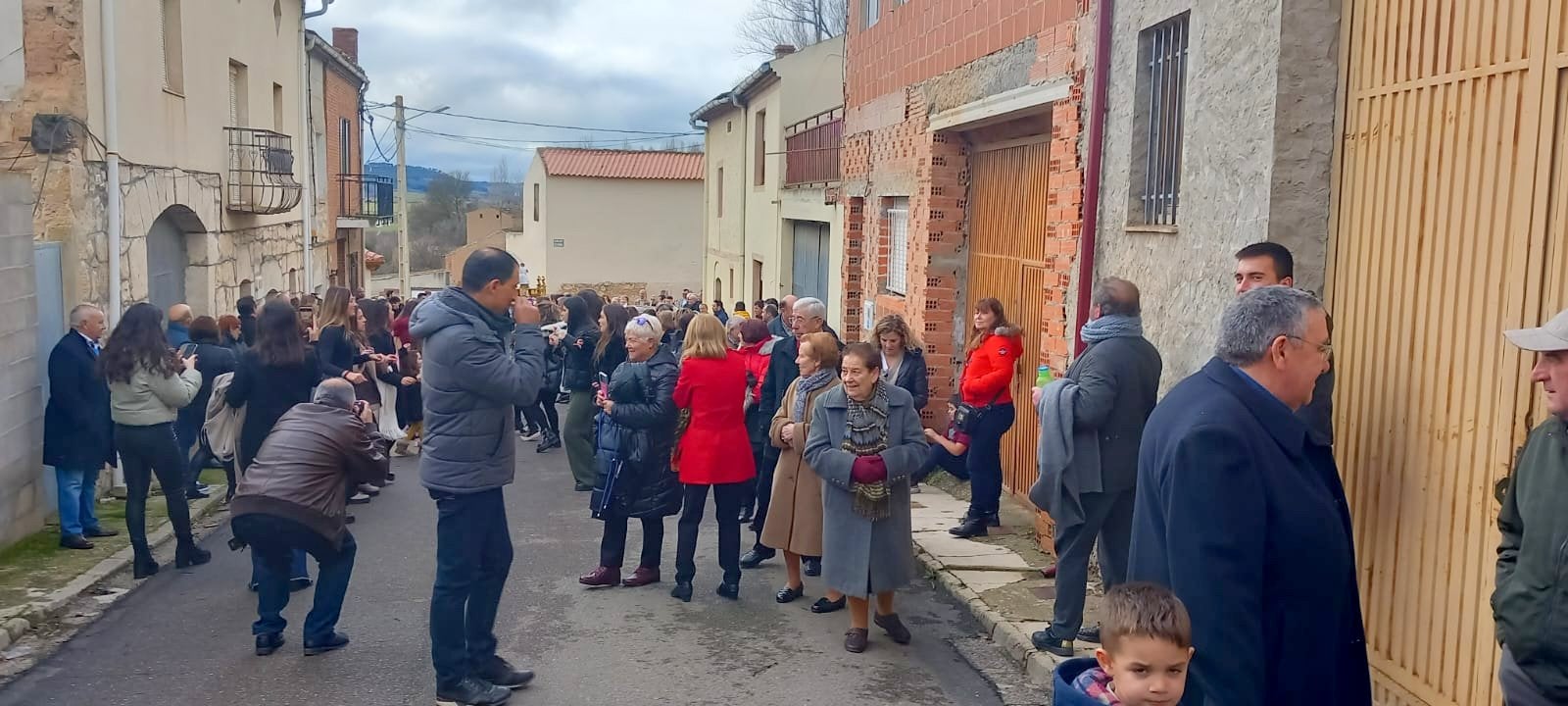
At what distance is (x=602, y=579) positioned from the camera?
24.6 ft

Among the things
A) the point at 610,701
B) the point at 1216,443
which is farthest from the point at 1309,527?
the point at 610,701

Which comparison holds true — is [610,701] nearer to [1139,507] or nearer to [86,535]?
[1139,507]

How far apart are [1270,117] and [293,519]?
15.5ft

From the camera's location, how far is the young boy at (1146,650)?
9.12ft

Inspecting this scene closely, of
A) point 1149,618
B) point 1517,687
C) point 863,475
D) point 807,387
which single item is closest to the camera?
point 1149,618

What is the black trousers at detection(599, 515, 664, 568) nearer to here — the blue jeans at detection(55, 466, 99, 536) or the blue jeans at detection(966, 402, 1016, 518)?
the blue jeans at detection(966, 402, 1016, 518)

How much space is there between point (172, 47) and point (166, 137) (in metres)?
1.20

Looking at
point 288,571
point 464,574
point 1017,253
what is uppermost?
point 1017,253

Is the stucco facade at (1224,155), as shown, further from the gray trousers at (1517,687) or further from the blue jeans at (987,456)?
the gray trousers at (1517,687)

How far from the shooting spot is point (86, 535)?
8.36 meters

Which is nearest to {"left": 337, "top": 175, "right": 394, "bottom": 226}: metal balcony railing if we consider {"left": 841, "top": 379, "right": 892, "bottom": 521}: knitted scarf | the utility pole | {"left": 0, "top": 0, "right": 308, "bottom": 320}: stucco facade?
the utility pole

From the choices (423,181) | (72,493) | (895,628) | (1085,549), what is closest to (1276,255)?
(1085,549)

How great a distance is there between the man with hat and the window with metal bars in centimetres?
346

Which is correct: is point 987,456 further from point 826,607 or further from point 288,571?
point 288,571
